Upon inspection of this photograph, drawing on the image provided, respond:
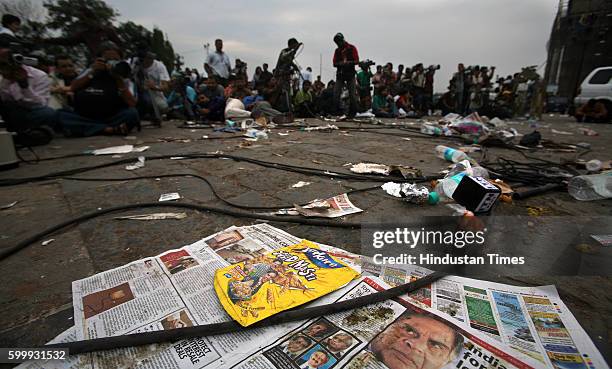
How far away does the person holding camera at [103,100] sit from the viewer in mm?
3771

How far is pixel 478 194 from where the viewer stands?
108 centimetres

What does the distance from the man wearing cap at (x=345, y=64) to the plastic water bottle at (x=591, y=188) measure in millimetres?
5590

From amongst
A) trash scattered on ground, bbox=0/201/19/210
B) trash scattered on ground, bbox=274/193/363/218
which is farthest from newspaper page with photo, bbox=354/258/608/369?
trash scattered on ground, bbox=0/201/19/210

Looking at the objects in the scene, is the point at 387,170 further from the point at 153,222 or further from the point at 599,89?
the point at 599,89

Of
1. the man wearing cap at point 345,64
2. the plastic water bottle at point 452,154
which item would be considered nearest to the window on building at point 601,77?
the man wearing cap at point 345,64

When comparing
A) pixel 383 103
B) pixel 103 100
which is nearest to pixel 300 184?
pixel 103 100

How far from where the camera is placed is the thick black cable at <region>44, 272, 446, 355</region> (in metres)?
0.66

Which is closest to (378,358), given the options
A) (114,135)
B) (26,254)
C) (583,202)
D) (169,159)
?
(26,254)

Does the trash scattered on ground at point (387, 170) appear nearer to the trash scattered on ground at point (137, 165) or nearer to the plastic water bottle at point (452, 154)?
the plastic water bottle at point (452, 154)

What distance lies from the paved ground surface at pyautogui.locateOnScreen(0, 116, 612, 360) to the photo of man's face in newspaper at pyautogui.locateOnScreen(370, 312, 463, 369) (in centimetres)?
36

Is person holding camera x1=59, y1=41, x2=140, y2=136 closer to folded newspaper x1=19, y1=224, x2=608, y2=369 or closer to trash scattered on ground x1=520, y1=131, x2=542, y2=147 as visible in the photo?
folded newspaper x1=19, y1=224, x2=608, y2=369

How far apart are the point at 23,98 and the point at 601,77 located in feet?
42.1

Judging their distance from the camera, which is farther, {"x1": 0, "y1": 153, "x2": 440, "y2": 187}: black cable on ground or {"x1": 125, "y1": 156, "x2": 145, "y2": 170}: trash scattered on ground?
{"x1": 125, "y1": 156, "x2": 145, "y2": 170}: trash scattered on ground

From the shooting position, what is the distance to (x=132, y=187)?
1.90m
